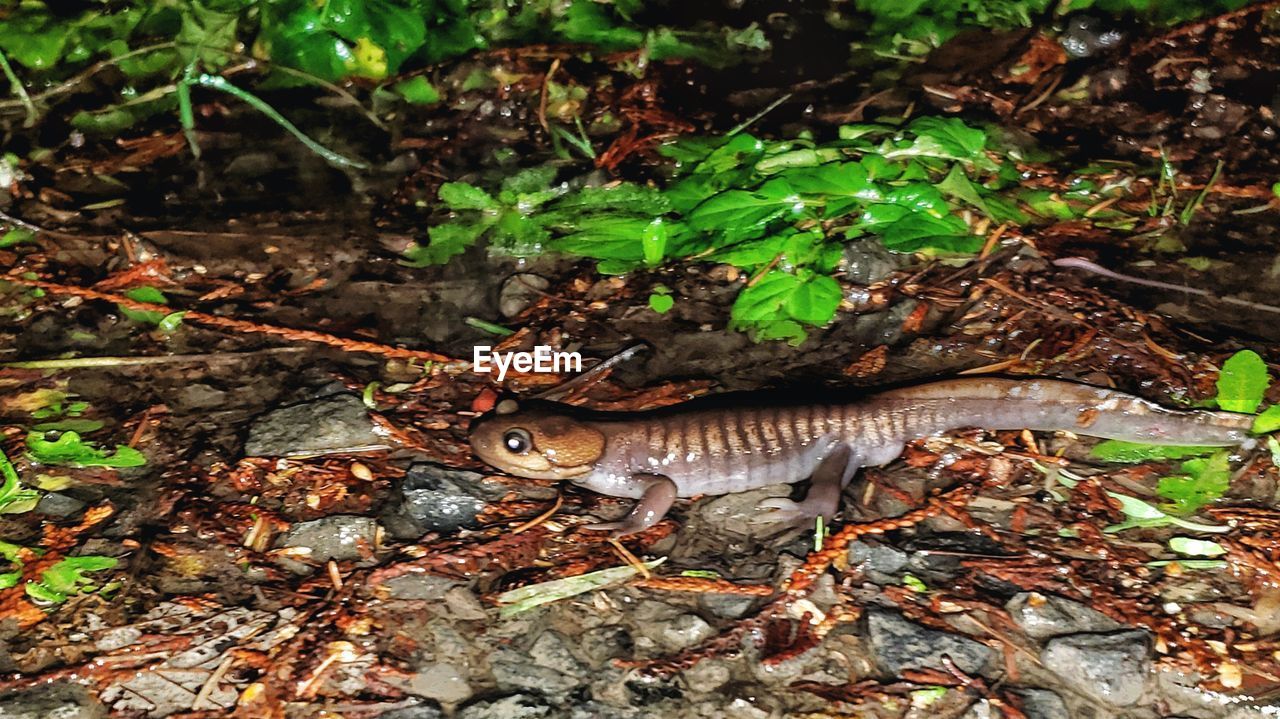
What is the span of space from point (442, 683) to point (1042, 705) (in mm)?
2093

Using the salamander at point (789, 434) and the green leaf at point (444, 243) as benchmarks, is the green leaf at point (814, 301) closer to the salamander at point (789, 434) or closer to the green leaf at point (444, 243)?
the salamander at point (789, 434)

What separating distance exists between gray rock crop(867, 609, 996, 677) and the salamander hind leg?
0.64m

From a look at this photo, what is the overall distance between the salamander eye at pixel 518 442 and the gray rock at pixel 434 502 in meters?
0.22

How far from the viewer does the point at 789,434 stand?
15.3ft

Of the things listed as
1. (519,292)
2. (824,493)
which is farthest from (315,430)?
(824,493)

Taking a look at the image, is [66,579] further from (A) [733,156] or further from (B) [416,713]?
(A) [733,156]

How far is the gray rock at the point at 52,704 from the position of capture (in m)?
3.44

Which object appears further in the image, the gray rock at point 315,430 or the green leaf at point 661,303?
the green leaf at point 661,303

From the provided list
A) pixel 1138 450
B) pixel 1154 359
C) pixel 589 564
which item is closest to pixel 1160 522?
pixel 1138 450

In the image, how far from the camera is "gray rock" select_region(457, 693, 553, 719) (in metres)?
3.49

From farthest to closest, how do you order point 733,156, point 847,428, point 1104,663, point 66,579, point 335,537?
point 733,156 → point 847,428 → point 335,537 → point 66,579 → point 1104,663

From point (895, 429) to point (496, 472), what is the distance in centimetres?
181

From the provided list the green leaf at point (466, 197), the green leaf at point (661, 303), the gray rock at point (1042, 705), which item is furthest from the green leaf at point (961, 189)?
the gray rock at point (1042, 705)

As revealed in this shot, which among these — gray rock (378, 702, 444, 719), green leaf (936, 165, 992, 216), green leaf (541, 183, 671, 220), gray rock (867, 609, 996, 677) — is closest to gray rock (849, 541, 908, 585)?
gray rock (867, 609, 996, 677)
